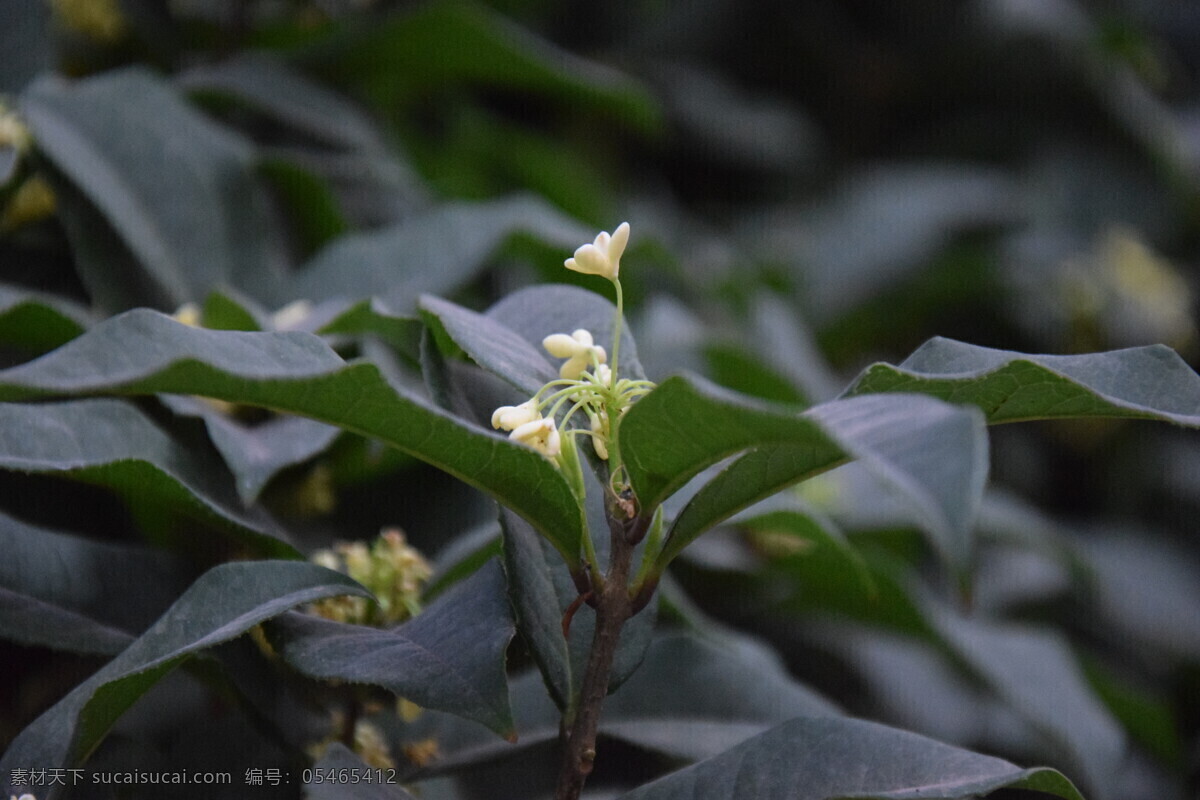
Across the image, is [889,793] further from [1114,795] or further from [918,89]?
[918,89]

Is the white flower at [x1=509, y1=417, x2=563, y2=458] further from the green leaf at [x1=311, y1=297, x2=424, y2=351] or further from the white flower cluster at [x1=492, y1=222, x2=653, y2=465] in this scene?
the green leaf at [x1=311, y1=297, x2=424, y2=351]

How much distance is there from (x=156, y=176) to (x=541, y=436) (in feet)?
2.18

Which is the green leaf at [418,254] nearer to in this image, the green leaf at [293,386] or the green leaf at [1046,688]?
the green leaf at [293,386]

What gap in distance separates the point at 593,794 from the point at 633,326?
682 millimetres

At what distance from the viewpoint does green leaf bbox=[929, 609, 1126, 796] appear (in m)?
1.09

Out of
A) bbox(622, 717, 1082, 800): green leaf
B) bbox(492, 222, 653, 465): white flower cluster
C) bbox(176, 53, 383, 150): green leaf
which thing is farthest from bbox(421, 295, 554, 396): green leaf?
bbox(176, 53, 383, 150): green leaf

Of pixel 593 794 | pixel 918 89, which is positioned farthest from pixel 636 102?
pixel 918 89

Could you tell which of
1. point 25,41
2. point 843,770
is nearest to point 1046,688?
point 843,770

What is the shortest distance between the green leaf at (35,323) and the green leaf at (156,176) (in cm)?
16

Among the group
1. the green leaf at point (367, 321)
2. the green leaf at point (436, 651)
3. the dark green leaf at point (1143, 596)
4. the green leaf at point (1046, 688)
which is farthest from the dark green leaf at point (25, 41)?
the dark green leaf at point (1143, 596)

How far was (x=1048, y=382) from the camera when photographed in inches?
20.2

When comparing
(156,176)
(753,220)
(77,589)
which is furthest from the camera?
(753,220)

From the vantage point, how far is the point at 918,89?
2.61 m

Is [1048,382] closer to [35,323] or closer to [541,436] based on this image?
[541,436]
